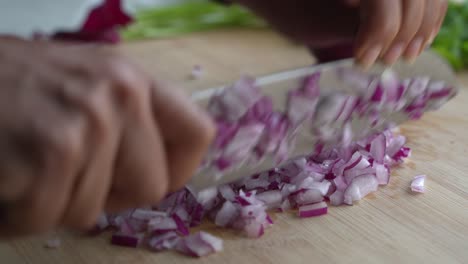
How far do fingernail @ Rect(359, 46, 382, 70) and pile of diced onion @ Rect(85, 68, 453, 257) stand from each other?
0.02 metres

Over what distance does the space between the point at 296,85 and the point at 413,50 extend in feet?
0.81

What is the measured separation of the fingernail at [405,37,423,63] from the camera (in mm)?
868

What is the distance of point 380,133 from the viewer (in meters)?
0.96

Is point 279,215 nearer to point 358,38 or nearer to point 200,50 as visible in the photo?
point 358,38

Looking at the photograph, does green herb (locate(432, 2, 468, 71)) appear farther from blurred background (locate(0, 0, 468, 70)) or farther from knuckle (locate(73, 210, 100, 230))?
knuckle (locate(73, 210, 100, 230))

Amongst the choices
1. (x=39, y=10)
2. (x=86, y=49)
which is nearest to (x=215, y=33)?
(x=39, y=10)

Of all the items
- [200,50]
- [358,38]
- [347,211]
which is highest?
[358,38]

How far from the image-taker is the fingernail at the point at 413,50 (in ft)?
2.85

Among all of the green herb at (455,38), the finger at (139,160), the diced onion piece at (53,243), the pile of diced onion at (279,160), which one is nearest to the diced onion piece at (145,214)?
the pile of diced onion at (279,160)

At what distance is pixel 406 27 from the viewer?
2.84 ft

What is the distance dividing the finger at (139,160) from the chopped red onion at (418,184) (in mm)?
474

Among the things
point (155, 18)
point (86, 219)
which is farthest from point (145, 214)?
point (155, 18)

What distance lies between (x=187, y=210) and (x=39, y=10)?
1275 mm

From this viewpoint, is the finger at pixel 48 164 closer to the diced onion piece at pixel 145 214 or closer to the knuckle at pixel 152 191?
the knuckle at pixel 152 191
